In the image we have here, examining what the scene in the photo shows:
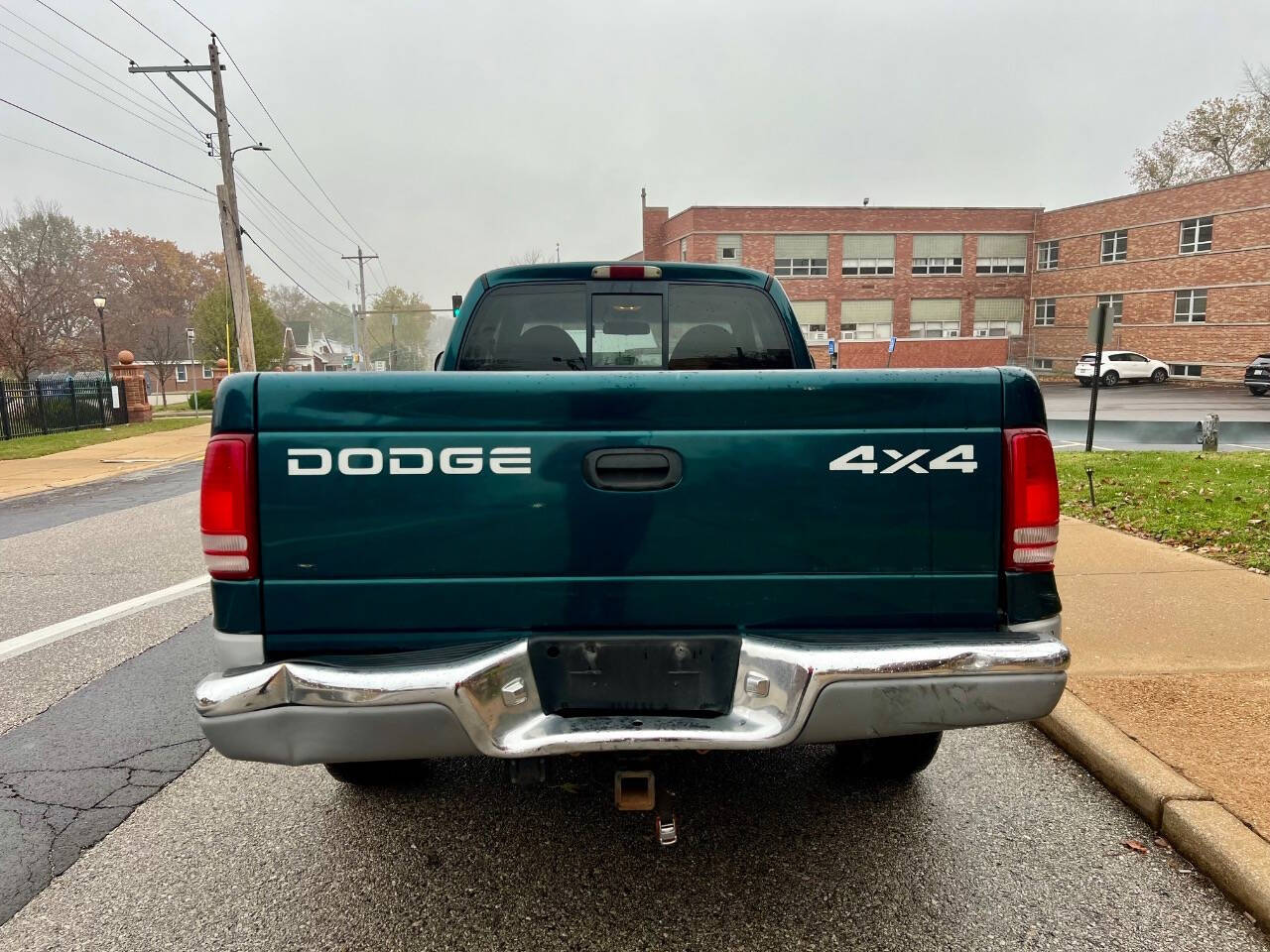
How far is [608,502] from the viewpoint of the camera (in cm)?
217

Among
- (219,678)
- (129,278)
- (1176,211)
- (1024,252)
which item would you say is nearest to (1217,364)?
(1176,211)

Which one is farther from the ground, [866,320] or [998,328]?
[866,320]

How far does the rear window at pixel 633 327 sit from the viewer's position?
382 cm

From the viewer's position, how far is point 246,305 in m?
23.9

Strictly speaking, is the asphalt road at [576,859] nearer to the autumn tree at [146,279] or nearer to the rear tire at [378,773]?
the rear tire at [378,773]

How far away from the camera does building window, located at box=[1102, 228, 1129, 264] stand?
150ft

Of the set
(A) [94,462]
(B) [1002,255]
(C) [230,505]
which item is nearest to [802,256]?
(B) [1002,255]

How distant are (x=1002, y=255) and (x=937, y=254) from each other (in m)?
4.14

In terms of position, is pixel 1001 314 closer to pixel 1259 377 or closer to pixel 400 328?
pixel 1259 377

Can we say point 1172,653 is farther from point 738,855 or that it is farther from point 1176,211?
point 1176,211

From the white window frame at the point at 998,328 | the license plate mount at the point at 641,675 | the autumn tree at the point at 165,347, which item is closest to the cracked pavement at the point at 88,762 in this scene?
the license plate mount at the point at 641,675

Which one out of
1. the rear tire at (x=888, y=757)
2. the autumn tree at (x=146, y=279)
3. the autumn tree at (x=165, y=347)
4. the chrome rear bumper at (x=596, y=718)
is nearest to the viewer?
the chrome rear bumper at (x=596, y=718)

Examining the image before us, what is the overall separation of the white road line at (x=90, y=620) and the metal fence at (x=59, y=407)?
702 inches

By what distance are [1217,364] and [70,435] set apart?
159 ft
